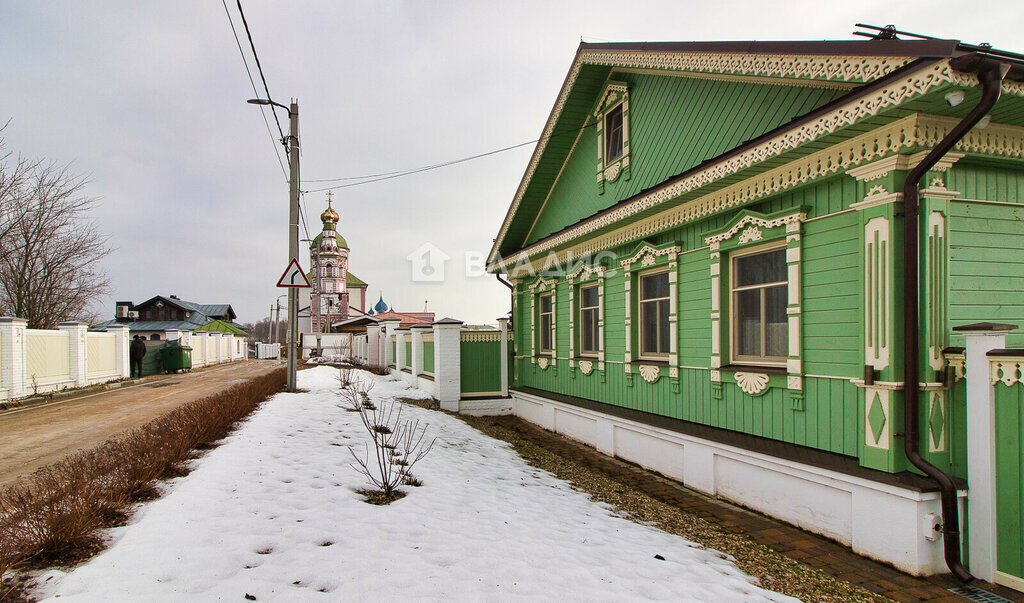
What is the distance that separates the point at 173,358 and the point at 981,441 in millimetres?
26286

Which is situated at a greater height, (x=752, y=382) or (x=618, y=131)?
(x=618, y=131)

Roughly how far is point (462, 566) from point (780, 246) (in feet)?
13.8

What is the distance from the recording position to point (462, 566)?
3193mm

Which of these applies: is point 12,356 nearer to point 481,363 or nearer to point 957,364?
point 481,363

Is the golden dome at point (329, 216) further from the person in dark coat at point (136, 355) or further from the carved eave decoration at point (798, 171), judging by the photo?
the carved eave decoration at point (798, 171)

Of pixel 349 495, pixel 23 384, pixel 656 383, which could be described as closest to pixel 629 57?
pixel 656 383

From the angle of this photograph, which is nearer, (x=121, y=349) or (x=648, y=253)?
(x=648, y=253)

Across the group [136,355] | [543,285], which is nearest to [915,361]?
[543,285]

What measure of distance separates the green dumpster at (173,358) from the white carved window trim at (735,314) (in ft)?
78.9

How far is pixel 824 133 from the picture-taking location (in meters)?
4.08

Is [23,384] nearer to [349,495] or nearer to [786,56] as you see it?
[349,495]

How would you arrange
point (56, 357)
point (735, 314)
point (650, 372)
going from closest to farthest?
point (735, 314), point (650, 372), point (56, 357)

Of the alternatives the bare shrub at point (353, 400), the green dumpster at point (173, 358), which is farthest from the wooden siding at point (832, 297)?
the green dumpster at point (173, 358)

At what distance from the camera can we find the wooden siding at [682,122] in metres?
5.35
